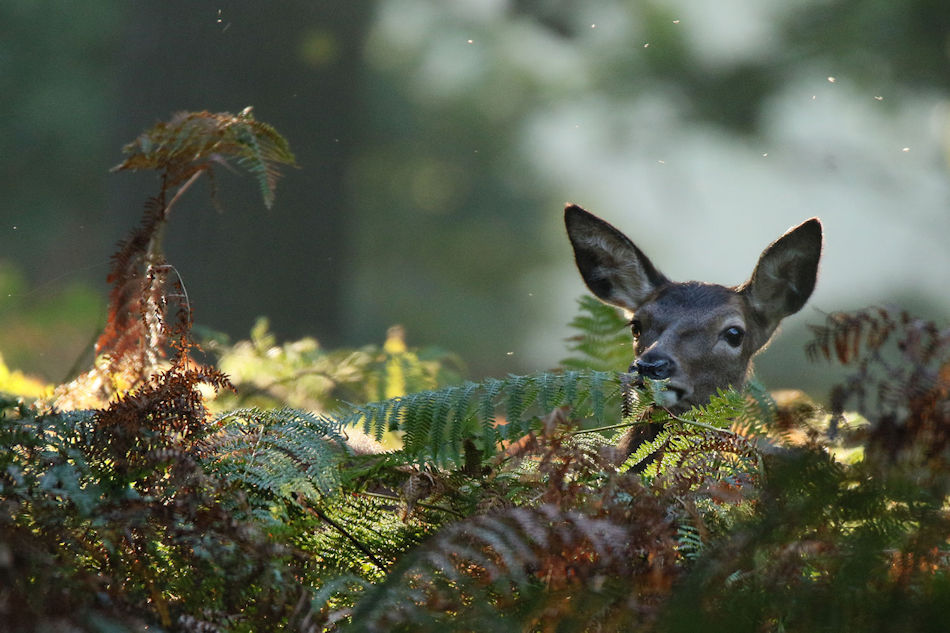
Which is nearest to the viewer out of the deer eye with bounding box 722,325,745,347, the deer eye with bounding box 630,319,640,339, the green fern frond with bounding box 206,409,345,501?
the green fern frond with bounding box 206,409,345,501

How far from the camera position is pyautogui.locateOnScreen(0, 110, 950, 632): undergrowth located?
1.75m

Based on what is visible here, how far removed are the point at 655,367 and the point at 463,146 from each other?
1926 centimetres

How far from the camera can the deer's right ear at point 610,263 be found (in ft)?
17.6

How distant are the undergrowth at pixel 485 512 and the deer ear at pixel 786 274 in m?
2.40

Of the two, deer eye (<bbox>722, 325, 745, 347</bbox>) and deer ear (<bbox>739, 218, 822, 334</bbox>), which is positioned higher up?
deer ear (<bbox>739, 218, 822, 334</bbox>)

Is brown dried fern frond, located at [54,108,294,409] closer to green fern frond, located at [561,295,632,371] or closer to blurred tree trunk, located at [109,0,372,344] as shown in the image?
green fern frond, located at [561,295,632,371]

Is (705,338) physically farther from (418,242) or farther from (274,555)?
(418,242)

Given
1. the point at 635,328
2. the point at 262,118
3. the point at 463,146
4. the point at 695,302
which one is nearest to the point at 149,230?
the point at 635,328

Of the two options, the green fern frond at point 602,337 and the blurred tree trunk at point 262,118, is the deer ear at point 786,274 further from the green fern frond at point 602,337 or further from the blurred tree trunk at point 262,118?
the blurred tree trunk at point 262,118

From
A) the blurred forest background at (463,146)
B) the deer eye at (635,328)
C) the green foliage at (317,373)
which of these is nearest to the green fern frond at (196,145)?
the green foliage at (317,373)

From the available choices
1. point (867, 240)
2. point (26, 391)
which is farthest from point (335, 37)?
point (26, 391)

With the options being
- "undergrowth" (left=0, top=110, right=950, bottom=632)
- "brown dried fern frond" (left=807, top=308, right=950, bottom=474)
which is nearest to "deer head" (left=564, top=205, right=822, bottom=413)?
"undergrowth" (left=0, top=110, right=950, bottom=632)

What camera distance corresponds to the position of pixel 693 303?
5.11 metres

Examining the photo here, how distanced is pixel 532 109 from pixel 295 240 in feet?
24.2
